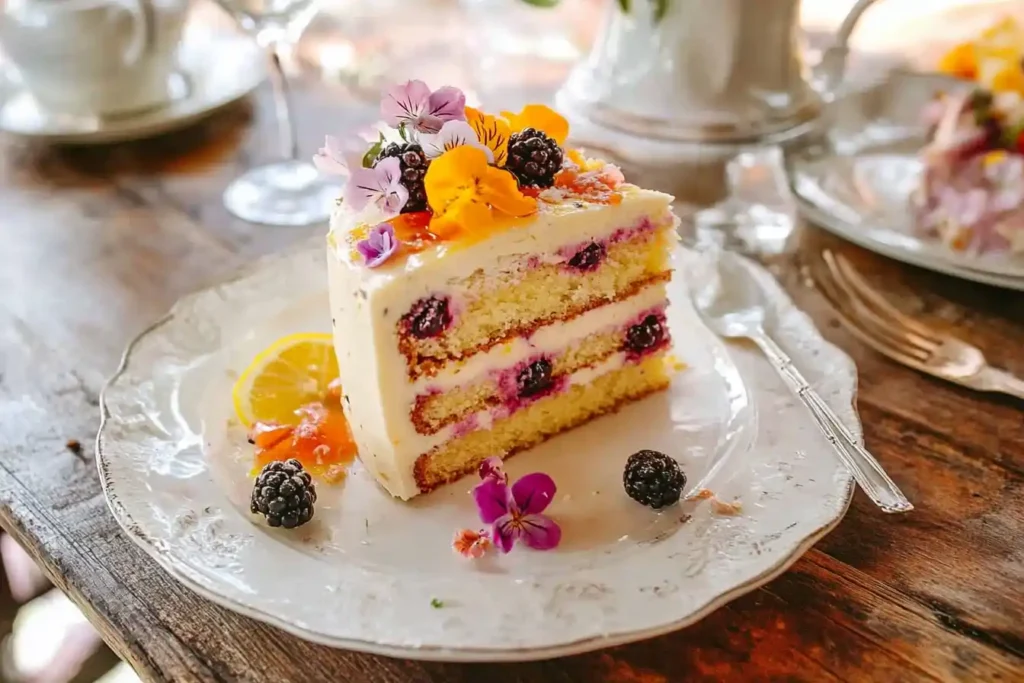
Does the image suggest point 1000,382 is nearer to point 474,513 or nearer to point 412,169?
point 474,513

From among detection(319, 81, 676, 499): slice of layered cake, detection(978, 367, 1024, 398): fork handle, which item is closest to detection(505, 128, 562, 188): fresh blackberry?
detection(319, 81, 676, 499): slice of layered cake

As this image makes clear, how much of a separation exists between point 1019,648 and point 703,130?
137cm

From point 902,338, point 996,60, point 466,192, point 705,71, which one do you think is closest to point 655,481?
point 466,192

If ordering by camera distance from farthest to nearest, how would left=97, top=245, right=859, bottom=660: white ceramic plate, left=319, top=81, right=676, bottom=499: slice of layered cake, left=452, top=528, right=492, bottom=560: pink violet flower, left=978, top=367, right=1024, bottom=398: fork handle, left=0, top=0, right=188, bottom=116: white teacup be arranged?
left=0, top=0, right=188, bottom=116: white teacup → left=978, top=367, right=1024, bottom=398: fork handle → left=319, top=81, right=676, bottom=499: slice of layered cake → left=452, top=528, right=492, bottom=560: pink violet flower → left=97, top=245, right=859, bottom=660: white ceramic plate

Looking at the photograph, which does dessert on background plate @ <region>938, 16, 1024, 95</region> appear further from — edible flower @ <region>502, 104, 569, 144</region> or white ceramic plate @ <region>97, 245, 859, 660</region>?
edible flower @ <region>502, 104, 569, 144</region>

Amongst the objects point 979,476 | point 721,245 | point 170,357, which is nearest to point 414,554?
point 170,357

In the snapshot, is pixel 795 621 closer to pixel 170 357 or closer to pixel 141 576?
pixel 141 576

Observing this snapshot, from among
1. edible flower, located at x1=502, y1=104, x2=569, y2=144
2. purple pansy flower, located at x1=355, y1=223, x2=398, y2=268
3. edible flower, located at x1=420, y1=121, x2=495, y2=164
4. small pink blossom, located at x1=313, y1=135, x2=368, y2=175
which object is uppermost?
edible flower, located at x1=420, y1=121, x2=495, y2=164

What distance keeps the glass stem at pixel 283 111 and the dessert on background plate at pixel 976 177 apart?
161cm

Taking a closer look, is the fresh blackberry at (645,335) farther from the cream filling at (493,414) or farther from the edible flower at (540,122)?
the edible flower at (540,122)

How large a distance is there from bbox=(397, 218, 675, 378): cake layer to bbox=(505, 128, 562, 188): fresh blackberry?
0.13 m

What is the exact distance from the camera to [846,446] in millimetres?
1503

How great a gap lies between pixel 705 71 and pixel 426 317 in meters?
1.10

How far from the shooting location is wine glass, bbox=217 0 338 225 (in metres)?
2.33
